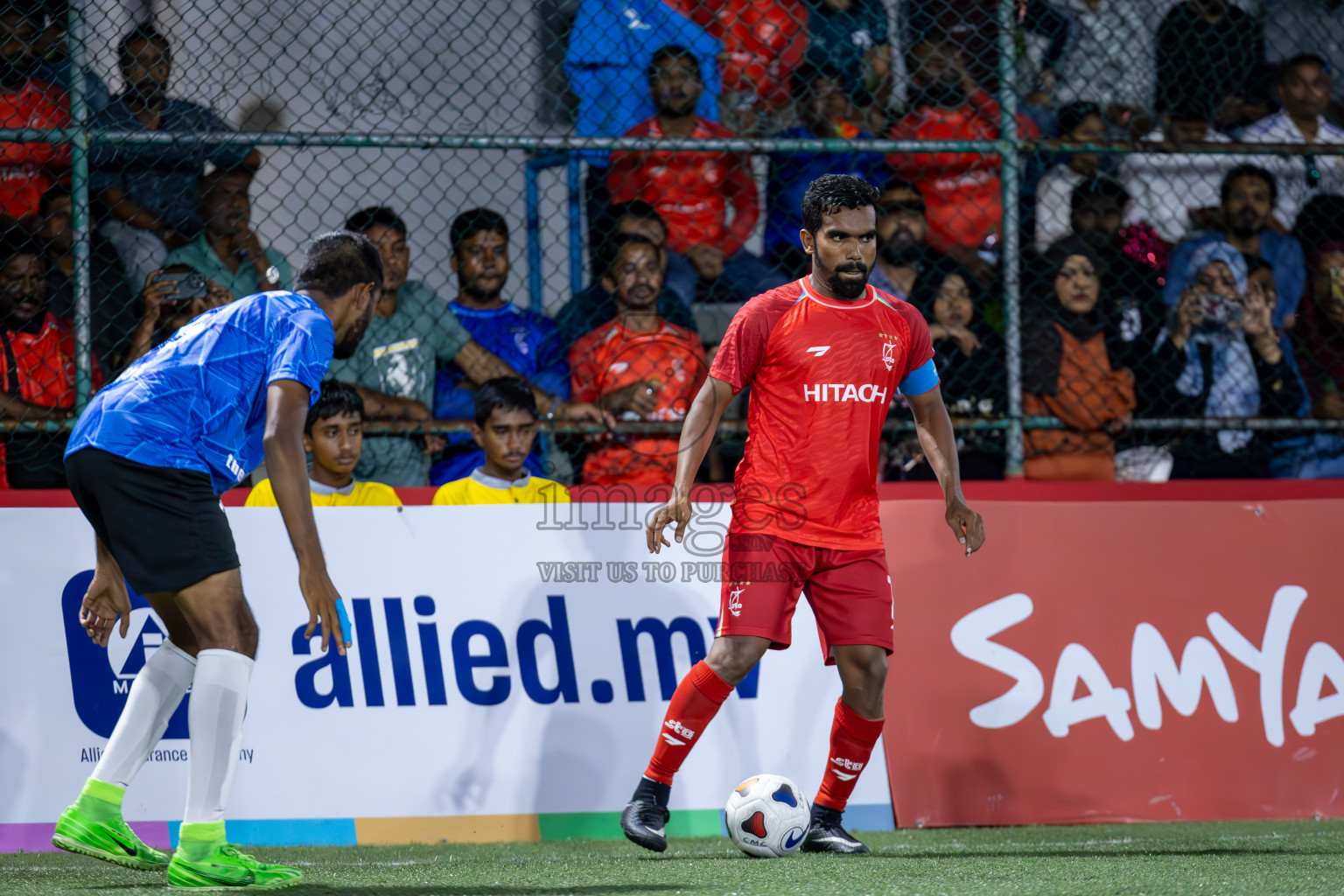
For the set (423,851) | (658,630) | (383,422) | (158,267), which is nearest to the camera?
(423,851)

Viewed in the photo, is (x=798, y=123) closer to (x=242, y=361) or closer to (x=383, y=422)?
(x=383, y=422)

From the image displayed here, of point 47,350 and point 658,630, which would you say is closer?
point 658,630

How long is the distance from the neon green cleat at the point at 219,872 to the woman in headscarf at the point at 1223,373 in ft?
14.5

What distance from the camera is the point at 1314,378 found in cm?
629

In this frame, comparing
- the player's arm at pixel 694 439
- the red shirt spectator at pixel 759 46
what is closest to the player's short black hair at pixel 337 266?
the player's arm at pixel 694 439

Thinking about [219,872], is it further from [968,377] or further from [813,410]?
[968,377]

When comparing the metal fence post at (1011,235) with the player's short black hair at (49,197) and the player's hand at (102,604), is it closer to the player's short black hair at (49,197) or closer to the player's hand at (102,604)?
the player's hand at (102,604)

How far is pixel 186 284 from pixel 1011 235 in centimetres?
349

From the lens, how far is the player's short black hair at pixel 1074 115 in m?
6.81

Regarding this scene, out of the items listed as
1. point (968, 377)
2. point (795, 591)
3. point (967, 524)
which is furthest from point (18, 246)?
point (968, 377)

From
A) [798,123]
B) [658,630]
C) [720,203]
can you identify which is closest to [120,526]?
[658,630]

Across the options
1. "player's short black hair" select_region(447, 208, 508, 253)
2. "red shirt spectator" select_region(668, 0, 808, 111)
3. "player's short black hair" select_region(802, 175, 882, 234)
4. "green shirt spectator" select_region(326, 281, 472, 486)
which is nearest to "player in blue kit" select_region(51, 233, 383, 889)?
"player's short black hair" select_region(802, 175, 882, 234)

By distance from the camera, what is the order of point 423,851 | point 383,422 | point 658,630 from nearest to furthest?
point 423,851 → point 658,630 → point 383,422

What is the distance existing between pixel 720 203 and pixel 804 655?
2.36m
